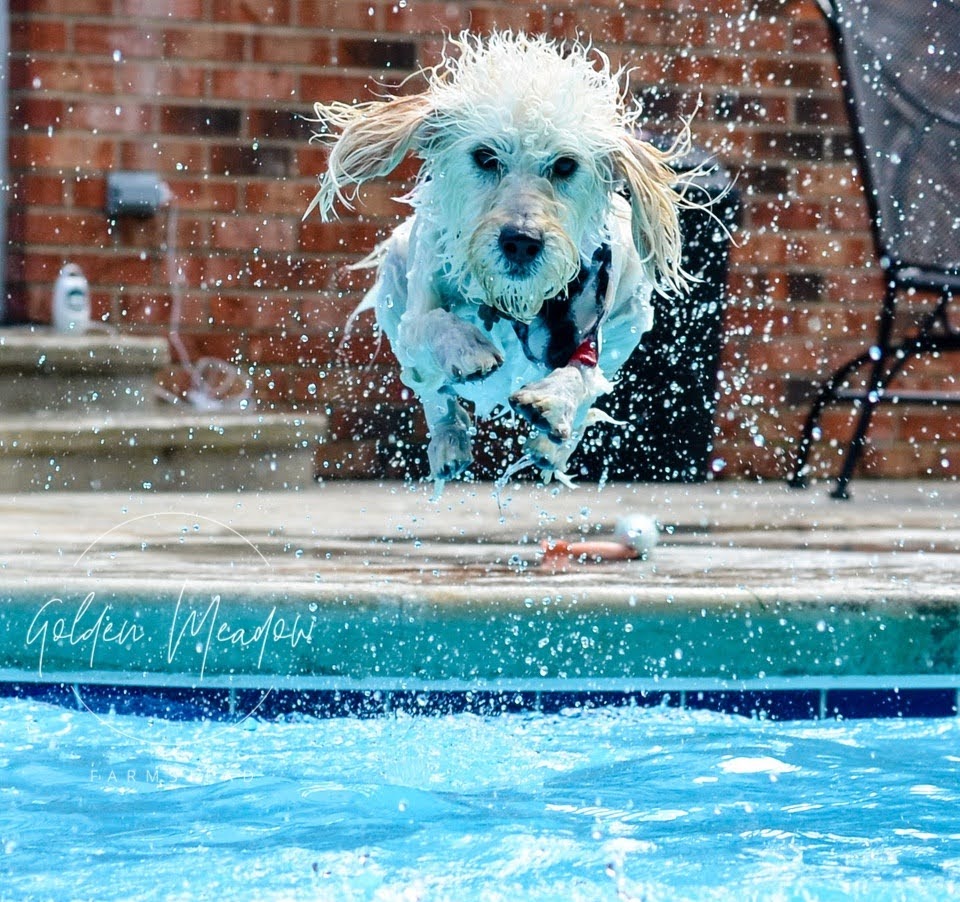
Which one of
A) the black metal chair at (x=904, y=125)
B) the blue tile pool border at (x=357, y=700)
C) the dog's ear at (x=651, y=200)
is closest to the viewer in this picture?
the dog's ear at (x=651, y=200)

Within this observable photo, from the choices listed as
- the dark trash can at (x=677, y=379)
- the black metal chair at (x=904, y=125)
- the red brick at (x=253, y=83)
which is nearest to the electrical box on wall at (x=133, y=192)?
the red brick at (x=253, y=83)

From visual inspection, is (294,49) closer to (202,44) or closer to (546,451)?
(202,44)

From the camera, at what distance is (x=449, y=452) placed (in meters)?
3.39


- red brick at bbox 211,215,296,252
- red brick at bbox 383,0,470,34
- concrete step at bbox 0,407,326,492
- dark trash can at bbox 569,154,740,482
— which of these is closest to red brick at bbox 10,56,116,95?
red brick at bbox 211,215,296,252

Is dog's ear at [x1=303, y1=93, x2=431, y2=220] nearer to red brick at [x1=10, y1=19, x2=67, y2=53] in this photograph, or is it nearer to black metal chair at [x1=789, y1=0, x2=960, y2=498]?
black metal chair at [x1=789, y1=0, x2=960, y2=498]

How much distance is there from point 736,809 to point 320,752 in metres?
0.81

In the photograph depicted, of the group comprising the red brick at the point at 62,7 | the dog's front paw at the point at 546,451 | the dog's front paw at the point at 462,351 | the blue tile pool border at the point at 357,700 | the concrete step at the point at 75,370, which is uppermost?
the red brick at the point at 62,7

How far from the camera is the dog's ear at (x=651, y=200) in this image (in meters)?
3.21

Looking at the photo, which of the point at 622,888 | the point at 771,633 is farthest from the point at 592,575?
the point at 622,888

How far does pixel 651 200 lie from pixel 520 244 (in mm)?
514

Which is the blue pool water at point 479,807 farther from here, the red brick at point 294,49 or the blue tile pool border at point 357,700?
the red brick at point 294,49

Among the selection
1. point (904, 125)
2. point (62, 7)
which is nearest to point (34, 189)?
point (62, 7)

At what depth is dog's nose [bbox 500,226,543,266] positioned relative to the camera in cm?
283

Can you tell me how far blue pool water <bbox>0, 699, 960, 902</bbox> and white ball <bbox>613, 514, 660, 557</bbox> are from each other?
0.61 m
